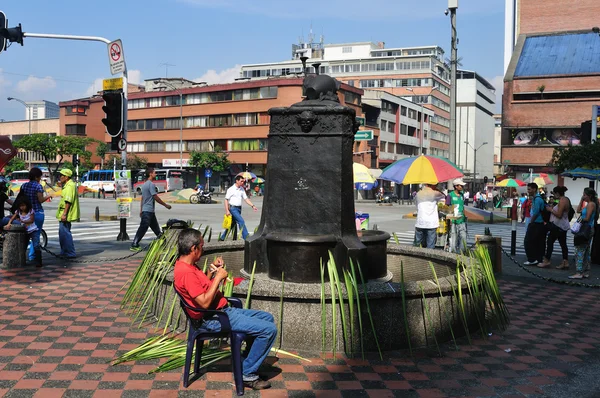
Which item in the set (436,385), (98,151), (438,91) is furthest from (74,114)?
(436,385)

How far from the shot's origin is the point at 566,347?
20.7 feet

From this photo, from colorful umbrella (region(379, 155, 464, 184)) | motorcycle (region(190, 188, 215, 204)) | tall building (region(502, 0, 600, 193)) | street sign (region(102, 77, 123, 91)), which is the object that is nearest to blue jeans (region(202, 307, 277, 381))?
colorful umbrella (region(379, 155, 464, 184))

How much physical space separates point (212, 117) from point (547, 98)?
124 feet

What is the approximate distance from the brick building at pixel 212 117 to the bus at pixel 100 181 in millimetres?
14225

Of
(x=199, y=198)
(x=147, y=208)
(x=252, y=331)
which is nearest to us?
(x=252, y=331)

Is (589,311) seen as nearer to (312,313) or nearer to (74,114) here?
(312,313)

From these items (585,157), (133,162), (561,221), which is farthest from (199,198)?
(133,162)

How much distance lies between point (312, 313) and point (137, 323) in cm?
224

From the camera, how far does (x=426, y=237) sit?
11.8 m

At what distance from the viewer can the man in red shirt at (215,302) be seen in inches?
181

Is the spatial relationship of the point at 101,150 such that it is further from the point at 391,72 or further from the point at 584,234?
the point at 584,234

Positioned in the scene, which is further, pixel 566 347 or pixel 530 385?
pixel 566 347

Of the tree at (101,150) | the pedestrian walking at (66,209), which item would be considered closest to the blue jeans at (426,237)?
the pedestrian walking at (66,209)

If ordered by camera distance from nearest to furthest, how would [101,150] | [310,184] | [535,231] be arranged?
1. [310,184]
2. [535,231]
3. [101,150]
